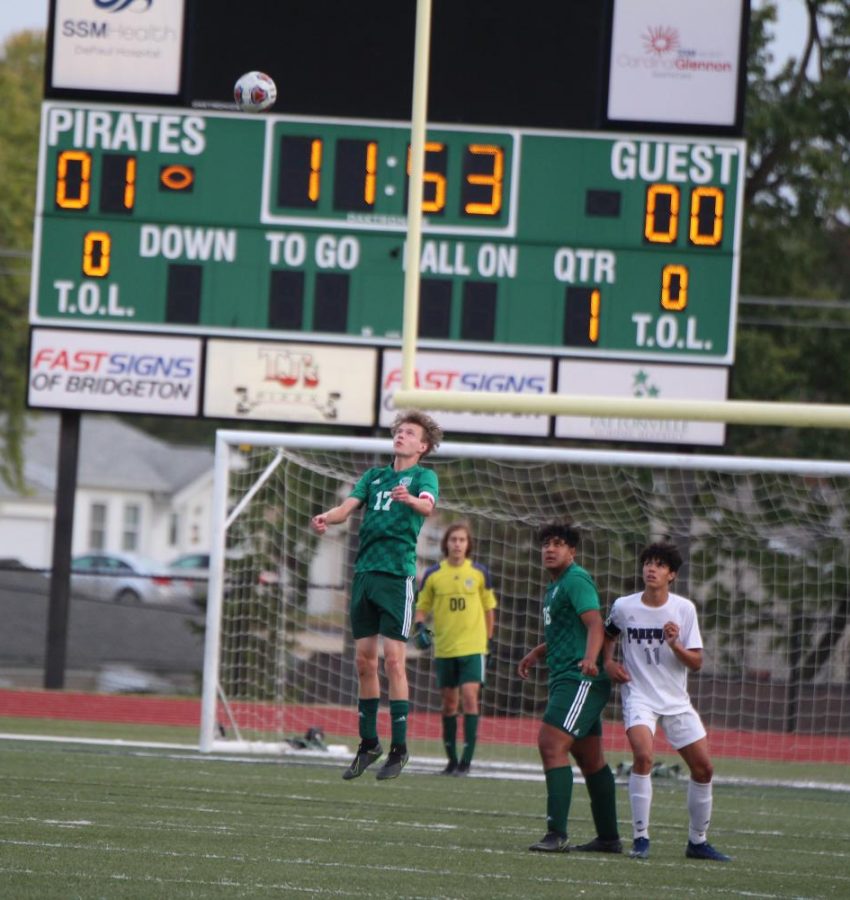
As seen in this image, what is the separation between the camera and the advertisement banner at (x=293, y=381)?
16188 mm

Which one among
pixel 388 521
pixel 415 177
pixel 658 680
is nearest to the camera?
pixel 388 521

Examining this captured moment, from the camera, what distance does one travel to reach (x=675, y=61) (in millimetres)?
16344

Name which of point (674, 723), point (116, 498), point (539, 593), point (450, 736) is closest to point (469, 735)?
point (450, 736)

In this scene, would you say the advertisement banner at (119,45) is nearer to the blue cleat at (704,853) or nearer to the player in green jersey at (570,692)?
the player in green jersey at (570,692)

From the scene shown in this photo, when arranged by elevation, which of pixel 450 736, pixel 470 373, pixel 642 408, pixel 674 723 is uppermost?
pixel 470 373

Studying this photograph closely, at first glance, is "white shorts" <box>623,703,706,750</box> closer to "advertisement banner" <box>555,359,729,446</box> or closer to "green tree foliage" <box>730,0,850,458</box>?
"advertisement banner" <box>555,359,729,446</box>

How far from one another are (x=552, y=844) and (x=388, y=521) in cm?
164

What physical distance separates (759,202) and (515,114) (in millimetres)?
11022

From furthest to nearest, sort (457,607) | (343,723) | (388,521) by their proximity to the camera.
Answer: (343,723) < (457,607) < (388,521)

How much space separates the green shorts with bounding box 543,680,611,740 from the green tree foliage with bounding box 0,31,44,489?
25802 millimetres

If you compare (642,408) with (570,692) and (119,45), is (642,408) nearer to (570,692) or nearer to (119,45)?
(570,692)

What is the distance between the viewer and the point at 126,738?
15.2 m

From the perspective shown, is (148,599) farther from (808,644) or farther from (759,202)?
(808,644)

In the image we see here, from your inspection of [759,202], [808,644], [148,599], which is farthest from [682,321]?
[148,599]
